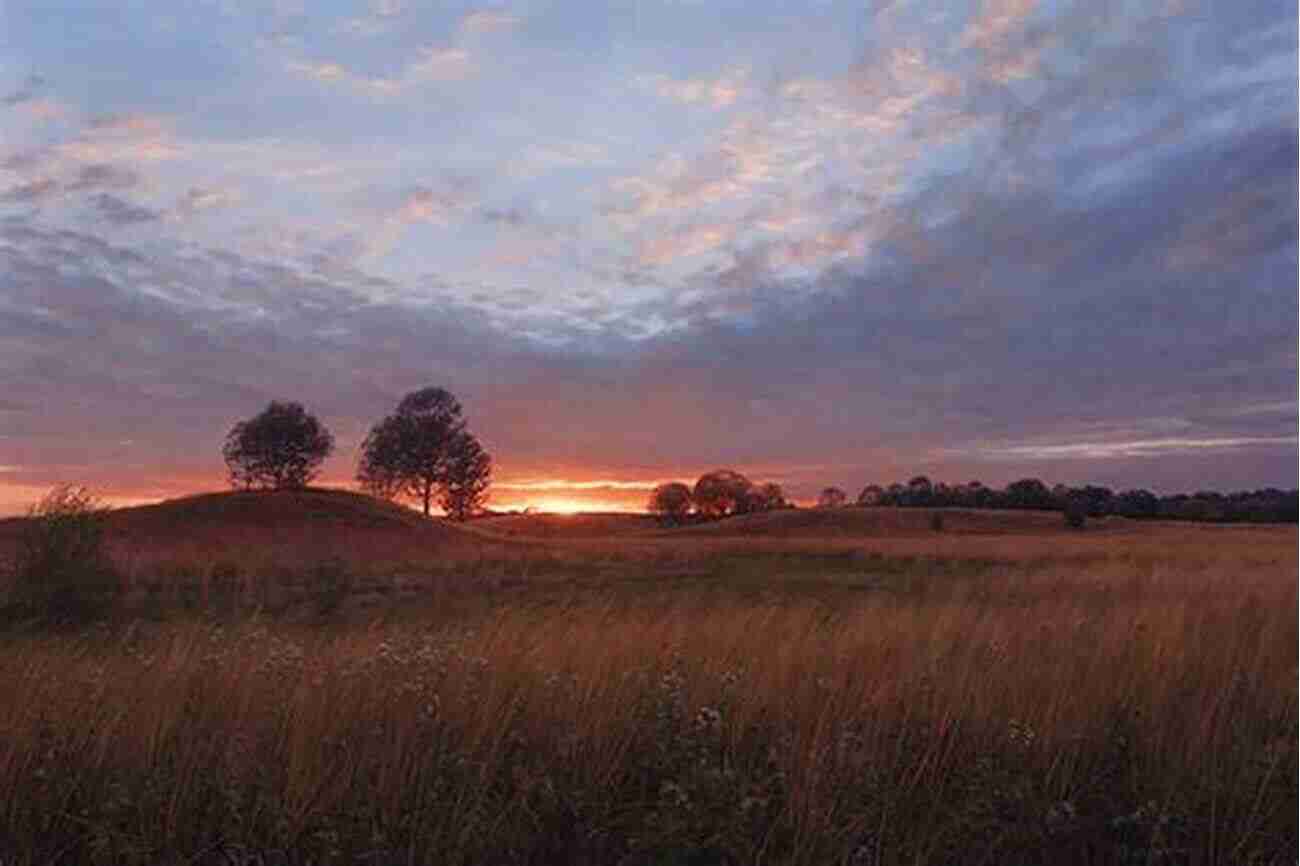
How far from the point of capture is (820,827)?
5133mm

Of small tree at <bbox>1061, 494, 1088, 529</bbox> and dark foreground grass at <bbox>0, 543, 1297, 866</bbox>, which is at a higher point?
small tree at <bbox>1061, 494, 1088, 529</bbox>

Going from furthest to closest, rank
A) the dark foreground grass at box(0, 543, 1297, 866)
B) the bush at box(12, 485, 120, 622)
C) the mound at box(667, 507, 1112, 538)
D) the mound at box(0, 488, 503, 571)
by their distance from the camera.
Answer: the mound at box(667, 507, 1112, 538)
the mound at box(0, 488, 503, 571)
the bush at box(12, 485, 120, 622)
the dark foreground grass at box(0, 543, 1297, 866)

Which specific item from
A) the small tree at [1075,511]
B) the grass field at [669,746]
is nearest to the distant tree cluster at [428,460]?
the small tree at [1075,511]

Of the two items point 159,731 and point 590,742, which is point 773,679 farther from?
point 159,731

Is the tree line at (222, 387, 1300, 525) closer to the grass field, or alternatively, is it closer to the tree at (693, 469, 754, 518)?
the tree at (693, 469, 754, 518)

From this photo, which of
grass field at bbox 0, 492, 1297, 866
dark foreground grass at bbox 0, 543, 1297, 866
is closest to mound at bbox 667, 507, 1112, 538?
grass field at bbox 0, 492, 1297, 866

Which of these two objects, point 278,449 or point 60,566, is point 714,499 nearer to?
point 278,449

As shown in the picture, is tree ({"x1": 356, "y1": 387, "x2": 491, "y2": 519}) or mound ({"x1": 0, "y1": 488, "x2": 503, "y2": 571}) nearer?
mound ({"x1": 0, "y1": 488, "x2": 503, "y2": 571})

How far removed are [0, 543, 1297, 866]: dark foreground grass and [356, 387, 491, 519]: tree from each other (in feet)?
252

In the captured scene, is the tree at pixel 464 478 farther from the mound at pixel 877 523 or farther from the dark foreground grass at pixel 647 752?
the dark foreground grass at pixel 647 752

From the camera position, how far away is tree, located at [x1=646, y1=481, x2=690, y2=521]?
353ft

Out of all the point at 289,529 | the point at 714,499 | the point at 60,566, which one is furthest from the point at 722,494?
the point at 60,566

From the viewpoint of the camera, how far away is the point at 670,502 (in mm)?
108188

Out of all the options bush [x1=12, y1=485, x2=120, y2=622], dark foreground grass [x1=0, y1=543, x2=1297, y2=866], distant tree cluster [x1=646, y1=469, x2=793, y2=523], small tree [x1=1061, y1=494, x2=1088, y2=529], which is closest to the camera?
dark foreground grass [x1=0, y1=543, x2=1297, y2=866]
